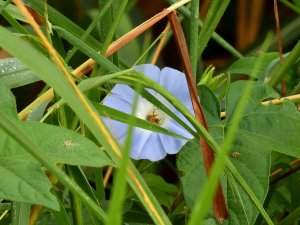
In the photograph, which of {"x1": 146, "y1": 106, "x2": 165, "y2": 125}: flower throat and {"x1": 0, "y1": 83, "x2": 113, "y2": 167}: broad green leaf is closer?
{"x1": 0, "y1": 83, "x2": 113, "y2": 167}: broad green leaf

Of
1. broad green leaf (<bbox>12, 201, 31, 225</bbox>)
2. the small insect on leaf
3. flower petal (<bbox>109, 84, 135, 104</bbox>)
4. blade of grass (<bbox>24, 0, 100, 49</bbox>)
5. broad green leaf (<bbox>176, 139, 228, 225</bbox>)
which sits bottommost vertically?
broad green leaf (<bbox>12, 201, 31, 225</bbox>)

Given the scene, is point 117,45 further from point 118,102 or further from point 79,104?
point 79,104

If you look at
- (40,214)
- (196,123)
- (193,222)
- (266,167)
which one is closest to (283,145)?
(266,167)

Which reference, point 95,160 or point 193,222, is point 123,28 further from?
point 193,222

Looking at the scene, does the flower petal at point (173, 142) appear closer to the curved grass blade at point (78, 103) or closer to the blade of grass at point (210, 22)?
the blade of grass at point (210, 22)

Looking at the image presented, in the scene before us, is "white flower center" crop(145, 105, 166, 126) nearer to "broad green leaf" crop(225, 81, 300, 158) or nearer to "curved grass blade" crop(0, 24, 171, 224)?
"broad green leaf" crop(225, 81, 300, 158)

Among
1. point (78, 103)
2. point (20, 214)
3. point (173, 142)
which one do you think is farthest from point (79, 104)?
point (173, 142)

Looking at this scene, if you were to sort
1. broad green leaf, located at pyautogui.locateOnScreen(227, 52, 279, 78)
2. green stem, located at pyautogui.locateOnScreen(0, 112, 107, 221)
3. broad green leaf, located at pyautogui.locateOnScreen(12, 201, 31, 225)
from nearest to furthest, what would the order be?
green stem, located at pyautogui.locateOnScreen(0, 112, 107, 221), broad green leaf, located at pyautogui.locateOnScreen(12, 201, 31, 225), broad green leaf, located at pyautogui.locateOnScreen(227, 52, 279, 78)

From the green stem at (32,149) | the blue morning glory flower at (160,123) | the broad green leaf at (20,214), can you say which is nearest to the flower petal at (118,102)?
the blue morning glory flower at (160,123)

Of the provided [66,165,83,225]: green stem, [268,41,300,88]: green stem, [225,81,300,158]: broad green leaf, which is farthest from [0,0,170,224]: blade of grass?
[268,41,300,88]: green stem
